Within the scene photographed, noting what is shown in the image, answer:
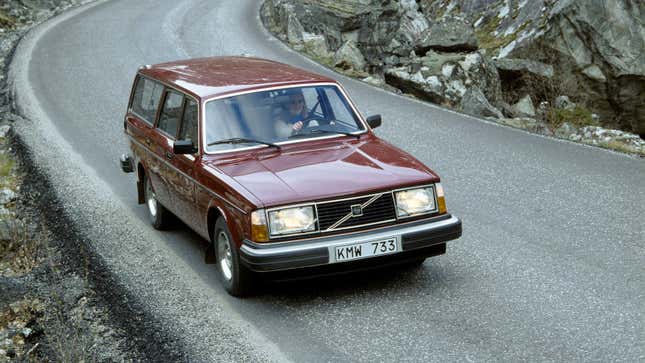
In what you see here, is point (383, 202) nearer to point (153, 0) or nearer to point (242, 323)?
point (242, 323)

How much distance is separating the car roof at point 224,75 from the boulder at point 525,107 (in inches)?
370

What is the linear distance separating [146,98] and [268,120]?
2153 mm

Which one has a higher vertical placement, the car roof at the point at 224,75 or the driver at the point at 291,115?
the car roof at the point at 224,75

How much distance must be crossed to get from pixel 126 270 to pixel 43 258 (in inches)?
48.1

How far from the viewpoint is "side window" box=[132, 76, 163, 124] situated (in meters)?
9.26

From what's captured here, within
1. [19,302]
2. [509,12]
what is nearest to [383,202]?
[19,302]

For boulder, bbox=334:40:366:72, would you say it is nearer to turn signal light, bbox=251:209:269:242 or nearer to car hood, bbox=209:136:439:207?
car hood, bbox=209:136:439:207

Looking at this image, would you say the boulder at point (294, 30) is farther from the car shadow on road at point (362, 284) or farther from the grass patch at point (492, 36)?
the car shadow on road at point (362, 284)

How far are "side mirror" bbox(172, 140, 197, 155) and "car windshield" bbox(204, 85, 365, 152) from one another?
15 centimetres

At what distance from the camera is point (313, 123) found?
8.14 meters

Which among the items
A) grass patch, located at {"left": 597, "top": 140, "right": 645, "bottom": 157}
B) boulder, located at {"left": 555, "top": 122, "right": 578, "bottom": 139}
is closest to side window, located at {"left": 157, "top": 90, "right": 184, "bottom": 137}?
grass patch, located at {"left": 597, "top": 140, "right": 645, "bottom": 157}

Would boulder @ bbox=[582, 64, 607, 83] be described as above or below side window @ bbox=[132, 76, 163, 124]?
below

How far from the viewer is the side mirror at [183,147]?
25.7ft

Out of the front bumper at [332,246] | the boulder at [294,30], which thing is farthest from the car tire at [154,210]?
the boulder at [294,30]
